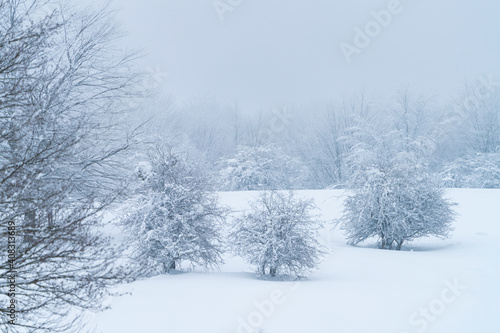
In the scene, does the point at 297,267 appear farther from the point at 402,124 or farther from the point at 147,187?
the point at 402,124

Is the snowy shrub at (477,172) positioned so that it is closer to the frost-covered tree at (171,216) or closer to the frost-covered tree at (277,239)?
the frost-covered tree at (277,239)

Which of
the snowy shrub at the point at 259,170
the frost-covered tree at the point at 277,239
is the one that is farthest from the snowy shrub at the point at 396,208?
the snowy shrub at the point at 259,170

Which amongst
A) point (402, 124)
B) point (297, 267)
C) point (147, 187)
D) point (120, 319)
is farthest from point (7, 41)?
point (402, 124)

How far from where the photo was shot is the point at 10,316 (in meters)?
4.01

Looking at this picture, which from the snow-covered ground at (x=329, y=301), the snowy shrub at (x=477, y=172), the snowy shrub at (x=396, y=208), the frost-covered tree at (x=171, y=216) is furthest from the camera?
the snowy shrub at (x=477, y=172)

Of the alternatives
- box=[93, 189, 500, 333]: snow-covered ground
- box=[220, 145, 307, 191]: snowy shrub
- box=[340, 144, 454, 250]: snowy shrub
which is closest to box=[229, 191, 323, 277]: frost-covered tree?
box=[93, 189, 500, 333]: snow-covered ground

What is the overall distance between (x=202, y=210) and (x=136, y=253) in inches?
69.7

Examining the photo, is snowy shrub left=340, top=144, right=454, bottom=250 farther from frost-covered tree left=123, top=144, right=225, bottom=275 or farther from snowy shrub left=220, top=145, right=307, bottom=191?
snowy shrub left=220, top=145, right=307, bottom=191

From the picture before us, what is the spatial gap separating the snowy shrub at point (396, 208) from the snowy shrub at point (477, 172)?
595 inches

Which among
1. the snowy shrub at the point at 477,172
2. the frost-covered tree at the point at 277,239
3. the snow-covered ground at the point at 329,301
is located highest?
the snowy shrub at the point at 477,172

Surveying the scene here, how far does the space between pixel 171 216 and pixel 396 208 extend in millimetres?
7445

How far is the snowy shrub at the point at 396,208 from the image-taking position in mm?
13672

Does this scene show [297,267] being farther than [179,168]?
No

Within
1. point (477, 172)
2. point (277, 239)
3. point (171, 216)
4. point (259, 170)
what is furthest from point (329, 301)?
point (477, 172)
